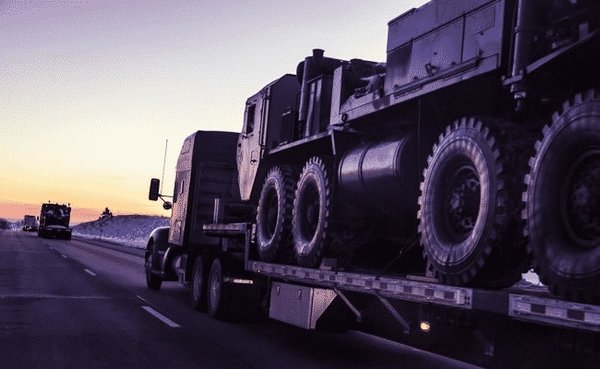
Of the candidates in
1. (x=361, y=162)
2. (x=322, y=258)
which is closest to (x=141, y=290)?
(x=322, y=258)

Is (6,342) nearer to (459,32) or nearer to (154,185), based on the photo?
(459,32)

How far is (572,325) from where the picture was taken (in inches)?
161

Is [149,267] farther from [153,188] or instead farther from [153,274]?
[153,188]

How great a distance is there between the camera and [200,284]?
1298 cm

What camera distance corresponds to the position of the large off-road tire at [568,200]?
4426mm

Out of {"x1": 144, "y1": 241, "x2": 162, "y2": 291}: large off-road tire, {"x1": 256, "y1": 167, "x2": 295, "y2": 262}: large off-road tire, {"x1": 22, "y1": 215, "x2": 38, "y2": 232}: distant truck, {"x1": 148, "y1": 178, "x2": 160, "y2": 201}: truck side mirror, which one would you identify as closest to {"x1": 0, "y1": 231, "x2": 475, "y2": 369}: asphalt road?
{"x1": 256, "y1": 167, "x2": 295, "y2": 262}: large off-road tire

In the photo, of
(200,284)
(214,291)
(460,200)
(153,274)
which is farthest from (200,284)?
(460,200)

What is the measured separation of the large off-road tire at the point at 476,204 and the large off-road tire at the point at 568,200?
40 centimetres

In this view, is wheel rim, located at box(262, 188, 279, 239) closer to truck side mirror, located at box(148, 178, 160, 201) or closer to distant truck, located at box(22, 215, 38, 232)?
truck side mirror, located at box(148, 178, 160, 201)

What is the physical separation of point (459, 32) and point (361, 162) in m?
2.24

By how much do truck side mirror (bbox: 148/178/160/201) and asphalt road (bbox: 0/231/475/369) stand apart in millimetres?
2837

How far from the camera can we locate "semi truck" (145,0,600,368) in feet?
15.3

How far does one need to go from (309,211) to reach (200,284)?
169 inches

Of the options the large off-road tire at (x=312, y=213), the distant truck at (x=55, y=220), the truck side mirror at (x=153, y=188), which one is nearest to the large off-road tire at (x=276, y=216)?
the large off-road tire at (x=312, y=213)
